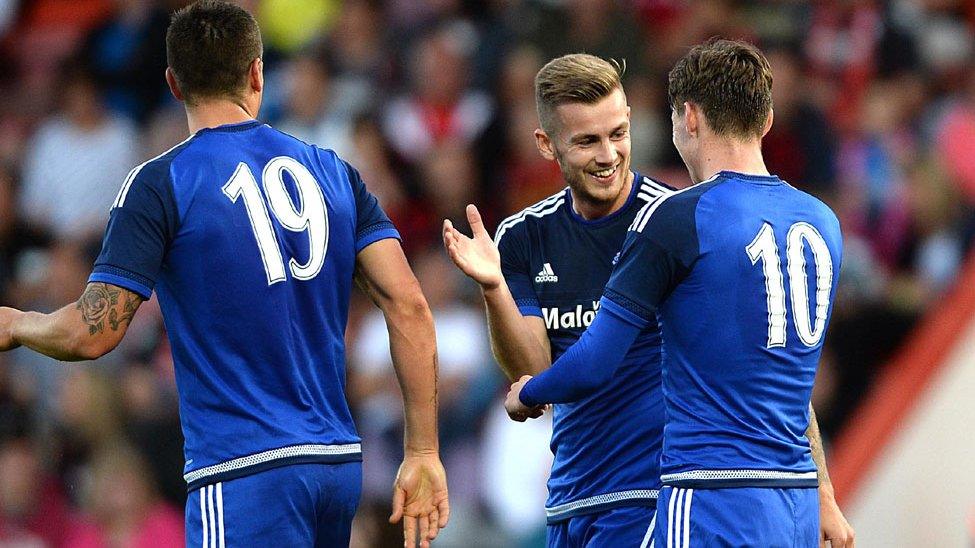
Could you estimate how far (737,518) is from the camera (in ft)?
13.6

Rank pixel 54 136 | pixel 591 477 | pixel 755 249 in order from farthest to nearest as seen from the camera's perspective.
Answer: pixel 54 136
pixel 591 477
pixel 755 249

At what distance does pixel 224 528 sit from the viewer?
427cm

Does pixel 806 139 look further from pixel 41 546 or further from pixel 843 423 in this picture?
pixel 41 546

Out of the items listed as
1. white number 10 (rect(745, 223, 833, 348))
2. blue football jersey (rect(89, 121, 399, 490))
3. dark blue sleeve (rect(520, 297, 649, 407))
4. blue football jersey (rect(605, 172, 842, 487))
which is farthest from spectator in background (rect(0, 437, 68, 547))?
white number 10 (rect(745, 223, 833, 348))

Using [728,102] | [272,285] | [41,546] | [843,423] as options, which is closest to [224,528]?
[272,285]

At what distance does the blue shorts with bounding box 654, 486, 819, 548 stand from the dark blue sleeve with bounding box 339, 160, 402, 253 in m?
1.16

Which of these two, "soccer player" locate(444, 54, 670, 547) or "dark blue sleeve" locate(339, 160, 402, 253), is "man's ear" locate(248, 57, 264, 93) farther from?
"soccer player" locate(444, 54, 670, 547)

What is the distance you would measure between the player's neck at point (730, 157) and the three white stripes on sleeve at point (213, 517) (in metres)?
1.64

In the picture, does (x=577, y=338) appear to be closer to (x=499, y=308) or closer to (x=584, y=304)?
(x=584, y=304)

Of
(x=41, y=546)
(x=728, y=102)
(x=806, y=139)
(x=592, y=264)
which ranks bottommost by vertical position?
(x=41, y=546)

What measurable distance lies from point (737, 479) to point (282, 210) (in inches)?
58.3

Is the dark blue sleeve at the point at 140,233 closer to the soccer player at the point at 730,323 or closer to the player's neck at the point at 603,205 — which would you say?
the soccer player at the point at 730,323

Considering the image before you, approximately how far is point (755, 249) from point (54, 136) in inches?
321

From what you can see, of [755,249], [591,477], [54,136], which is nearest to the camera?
[755,249]
